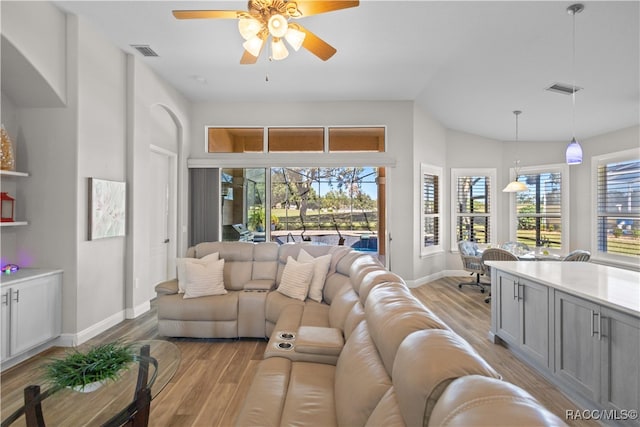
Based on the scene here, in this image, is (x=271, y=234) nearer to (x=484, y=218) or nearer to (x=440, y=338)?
(x=484, y=218)

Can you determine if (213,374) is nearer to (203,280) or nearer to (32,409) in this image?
(203,280)

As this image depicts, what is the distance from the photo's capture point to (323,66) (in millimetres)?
4164

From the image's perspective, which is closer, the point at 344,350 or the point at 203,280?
the point at 344,350

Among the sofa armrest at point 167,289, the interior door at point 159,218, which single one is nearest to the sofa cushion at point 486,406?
the sofa armrest at point 167,289

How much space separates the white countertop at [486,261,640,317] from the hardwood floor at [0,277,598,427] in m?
0.82

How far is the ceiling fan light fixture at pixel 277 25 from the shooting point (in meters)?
2.23

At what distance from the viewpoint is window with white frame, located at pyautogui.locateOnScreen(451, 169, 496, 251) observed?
21.1 ft

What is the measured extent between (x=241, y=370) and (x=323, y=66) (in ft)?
12.1

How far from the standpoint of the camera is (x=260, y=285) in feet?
11.8

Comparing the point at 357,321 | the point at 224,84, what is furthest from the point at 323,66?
the point at 357,321

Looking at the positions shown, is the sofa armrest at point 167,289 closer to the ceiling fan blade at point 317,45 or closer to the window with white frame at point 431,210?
the ceiling fan blade at point 317,45

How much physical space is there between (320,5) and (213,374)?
301 cm

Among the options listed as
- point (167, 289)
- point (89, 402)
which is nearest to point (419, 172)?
point (167, 289)

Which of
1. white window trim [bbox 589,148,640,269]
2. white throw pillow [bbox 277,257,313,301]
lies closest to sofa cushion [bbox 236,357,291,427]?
white throw pillow [bbox 277,257,313,301]
